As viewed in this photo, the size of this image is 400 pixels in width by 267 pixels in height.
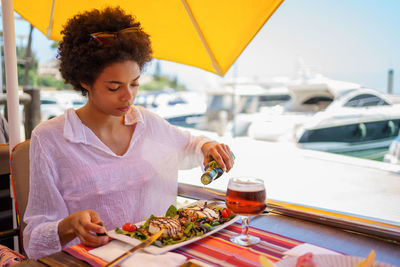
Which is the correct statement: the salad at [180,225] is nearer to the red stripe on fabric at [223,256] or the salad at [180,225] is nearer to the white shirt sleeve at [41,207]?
the red stripe on fabric at [223,256]

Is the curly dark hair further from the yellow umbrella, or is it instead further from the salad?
the salad

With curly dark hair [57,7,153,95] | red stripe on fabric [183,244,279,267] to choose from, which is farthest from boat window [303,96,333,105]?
red stripe on fabric [183,244,279,267]

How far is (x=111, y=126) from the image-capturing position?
1494 millimetres

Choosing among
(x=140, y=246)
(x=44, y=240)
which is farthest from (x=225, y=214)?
(x=44, y=240)

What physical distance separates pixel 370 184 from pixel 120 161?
8.62m

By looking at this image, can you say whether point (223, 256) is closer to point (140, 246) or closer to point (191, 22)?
point (140, 246)

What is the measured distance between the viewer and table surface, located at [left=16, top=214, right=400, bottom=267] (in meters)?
0.86

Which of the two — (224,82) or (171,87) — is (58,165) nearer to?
(224,82)

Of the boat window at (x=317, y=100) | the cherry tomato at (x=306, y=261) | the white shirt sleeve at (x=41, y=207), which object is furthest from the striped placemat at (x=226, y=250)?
Result: the boat window at (x=317, y=100)

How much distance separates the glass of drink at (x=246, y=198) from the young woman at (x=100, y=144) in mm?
332

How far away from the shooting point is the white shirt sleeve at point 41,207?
3.55 ft

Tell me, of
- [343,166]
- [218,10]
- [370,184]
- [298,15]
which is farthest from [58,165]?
[298,15]

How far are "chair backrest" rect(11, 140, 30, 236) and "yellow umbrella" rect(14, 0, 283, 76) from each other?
71 centimetres

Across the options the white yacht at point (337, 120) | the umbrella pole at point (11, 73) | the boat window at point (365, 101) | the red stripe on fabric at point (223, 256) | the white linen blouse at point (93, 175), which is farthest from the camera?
the white yacht at point (337, 120)
